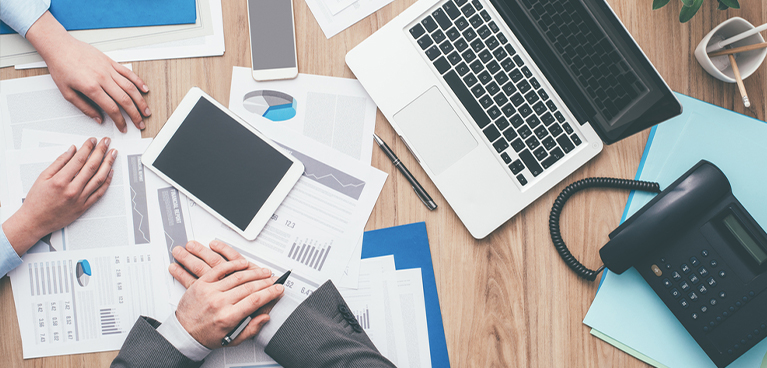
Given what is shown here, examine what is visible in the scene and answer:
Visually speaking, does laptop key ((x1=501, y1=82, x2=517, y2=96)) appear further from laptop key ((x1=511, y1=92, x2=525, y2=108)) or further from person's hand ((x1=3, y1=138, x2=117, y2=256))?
person's hand ((x1=3, y1=138, x2=117, y2=256))

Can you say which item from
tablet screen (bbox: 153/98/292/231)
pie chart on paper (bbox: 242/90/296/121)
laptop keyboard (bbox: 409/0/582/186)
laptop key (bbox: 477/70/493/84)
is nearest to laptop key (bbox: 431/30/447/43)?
laptop keyboard (bbox: 409/0/582/186)

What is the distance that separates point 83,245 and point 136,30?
1.51 feet

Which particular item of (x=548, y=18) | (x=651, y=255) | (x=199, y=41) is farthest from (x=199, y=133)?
(x=651, y=255)

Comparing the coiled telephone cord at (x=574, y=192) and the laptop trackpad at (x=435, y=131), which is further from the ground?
the laptop trackpad at (x=435, y=131)

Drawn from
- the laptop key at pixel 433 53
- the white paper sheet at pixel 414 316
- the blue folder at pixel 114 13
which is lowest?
the white paper sheet at pixel 414 316

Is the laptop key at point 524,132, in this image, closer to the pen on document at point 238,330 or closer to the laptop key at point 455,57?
the laptop key at point 455,57

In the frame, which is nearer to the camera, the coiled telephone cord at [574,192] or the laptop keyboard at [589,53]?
the laptop keyboard at [589,53]

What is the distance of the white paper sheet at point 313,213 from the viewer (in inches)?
33.1

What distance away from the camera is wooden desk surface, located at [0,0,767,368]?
842 millimetres

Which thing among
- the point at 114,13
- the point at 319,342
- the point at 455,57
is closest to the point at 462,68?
the point at 455,57

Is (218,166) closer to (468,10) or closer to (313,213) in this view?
(313,213)

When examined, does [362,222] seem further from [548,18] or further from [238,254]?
[548,18]

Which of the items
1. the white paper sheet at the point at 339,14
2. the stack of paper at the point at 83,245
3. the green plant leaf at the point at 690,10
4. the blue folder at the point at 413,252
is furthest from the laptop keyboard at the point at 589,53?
the stack of paper at the point at 83,245

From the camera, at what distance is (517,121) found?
792mm
